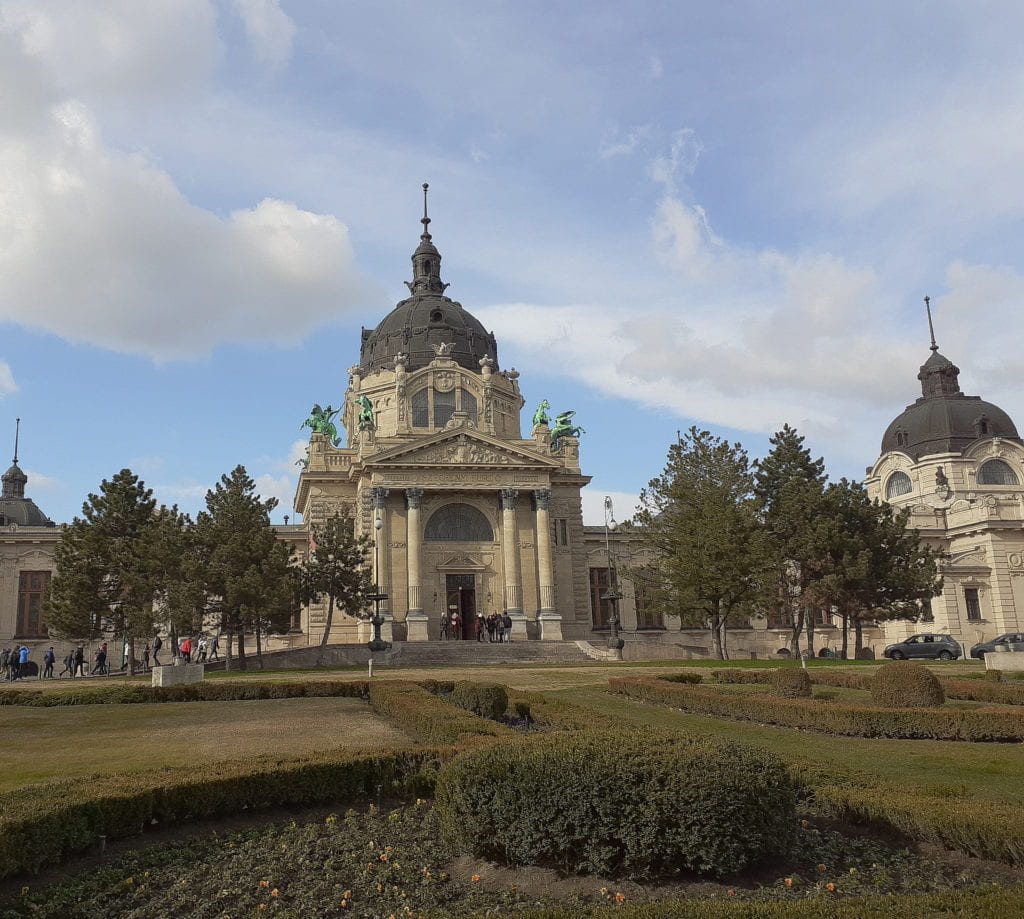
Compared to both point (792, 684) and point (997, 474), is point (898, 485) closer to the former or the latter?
point (997, 474)

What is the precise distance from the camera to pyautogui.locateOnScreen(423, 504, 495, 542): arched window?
58.1m

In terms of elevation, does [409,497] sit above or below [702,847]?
above

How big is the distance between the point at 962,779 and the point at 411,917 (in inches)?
327

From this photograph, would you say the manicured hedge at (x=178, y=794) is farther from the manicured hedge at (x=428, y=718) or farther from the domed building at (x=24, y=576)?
the domed building at (x=24, y=576)

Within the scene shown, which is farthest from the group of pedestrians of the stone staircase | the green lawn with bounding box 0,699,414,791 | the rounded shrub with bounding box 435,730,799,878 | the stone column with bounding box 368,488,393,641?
the rounded shrub with bounding box 435,730,799,878

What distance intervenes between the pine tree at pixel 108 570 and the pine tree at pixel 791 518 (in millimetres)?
29112

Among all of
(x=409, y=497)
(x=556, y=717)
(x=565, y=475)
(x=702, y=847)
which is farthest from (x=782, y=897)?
(x=565, y=475)

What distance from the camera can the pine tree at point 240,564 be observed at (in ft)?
132

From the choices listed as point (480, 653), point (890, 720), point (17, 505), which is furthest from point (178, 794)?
point (17, 505)

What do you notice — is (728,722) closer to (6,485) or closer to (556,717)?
(556,717)

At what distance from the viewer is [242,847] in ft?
31.9

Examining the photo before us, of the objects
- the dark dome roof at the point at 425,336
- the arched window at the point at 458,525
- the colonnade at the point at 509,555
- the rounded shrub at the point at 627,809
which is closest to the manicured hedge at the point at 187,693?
the rounded shrub at the point at 627,809

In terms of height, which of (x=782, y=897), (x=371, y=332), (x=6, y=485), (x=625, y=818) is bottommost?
(x=782, y=897)

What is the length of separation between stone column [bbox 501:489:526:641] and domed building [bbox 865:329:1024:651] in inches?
1063
